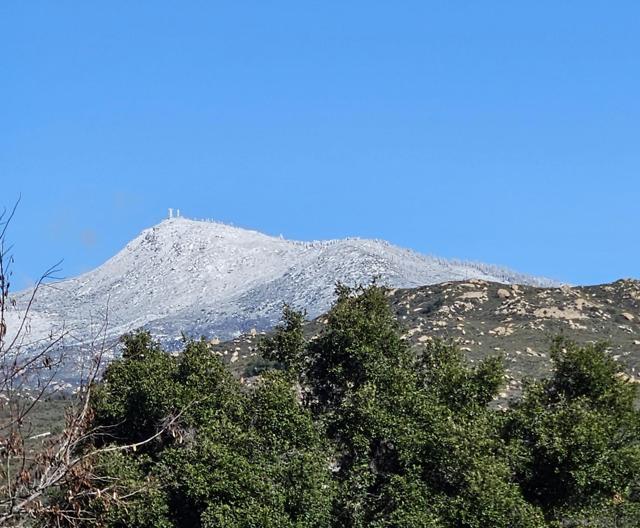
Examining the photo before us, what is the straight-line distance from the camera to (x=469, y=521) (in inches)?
1017

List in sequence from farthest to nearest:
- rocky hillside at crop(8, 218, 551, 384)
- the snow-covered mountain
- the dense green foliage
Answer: the snow-covered mountain
rocky hillside at crop(8, 218, 551, 384)
the dense green foliage

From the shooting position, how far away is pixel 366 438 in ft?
91.2

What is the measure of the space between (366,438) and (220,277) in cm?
10494

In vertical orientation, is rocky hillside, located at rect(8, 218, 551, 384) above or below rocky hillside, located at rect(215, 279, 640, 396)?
above

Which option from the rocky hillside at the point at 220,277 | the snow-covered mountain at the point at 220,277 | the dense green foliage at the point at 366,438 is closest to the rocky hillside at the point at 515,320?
the dense green foliage at the point at 366,438

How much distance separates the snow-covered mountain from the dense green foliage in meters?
69.7

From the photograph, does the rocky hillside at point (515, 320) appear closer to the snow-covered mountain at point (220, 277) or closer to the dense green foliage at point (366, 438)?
the dense green foliage at point (366, 438)

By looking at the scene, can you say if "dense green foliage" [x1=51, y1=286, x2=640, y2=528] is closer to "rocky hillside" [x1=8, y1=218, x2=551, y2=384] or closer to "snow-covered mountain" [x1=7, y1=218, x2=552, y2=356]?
"rocky hillside" [x1=8, y1=218, x2=551, y2=384]

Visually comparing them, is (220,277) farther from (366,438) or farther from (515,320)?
(366,438)

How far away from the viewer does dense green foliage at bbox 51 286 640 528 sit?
2595 cm

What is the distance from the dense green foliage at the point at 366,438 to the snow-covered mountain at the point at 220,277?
229 feet

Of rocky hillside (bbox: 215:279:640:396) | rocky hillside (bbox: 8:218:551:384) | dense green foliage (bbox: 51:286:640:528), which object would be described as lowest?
dense green foliage (bbox: 51:286:640:528)

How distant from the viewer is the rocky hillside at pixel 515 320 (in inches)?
2323

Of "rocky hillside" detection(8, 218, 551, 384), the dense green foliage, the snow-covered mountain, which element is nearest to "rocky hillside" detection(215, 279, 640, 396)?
the dense green foliage
